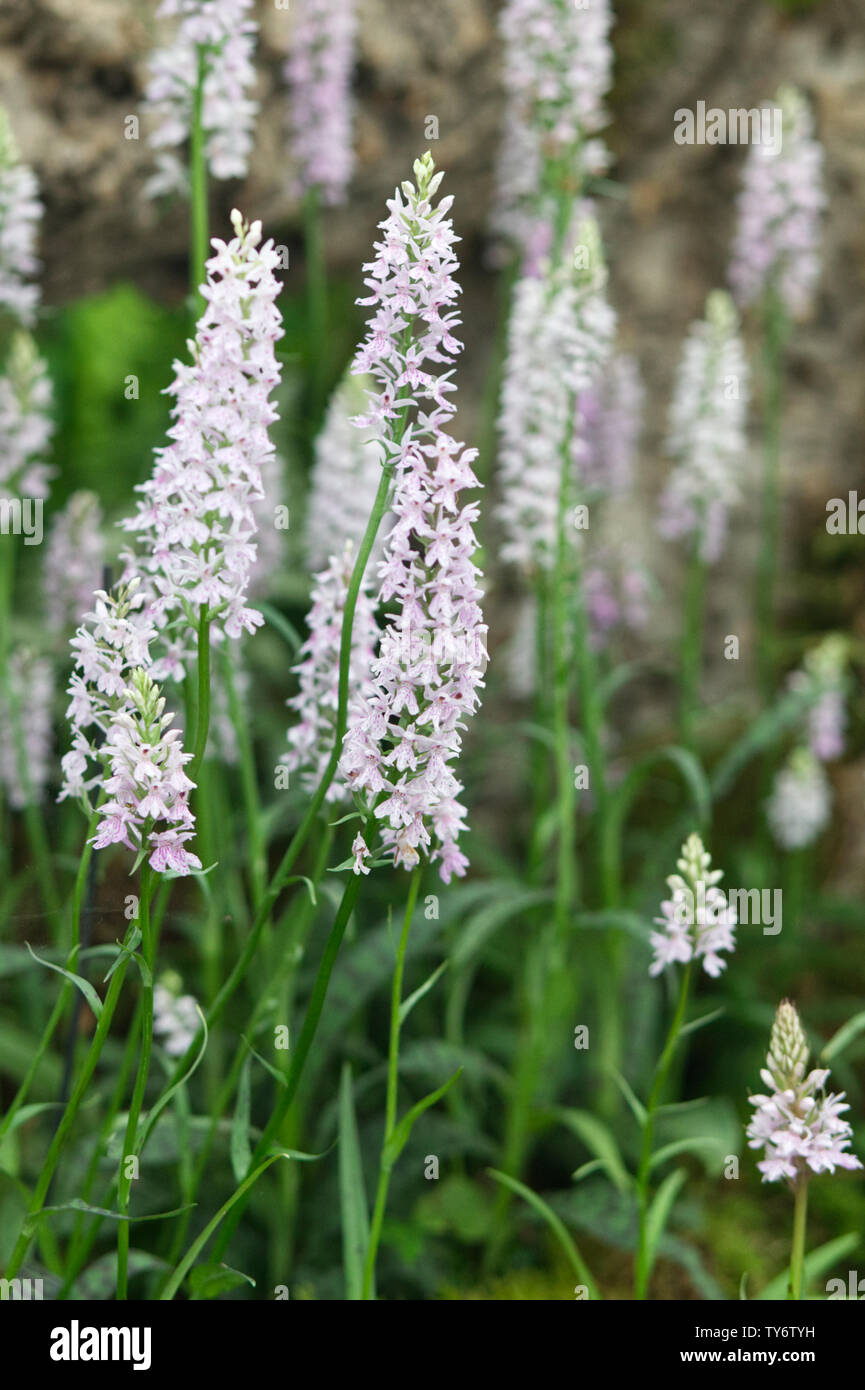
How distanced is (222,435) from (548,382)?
6.77 feet

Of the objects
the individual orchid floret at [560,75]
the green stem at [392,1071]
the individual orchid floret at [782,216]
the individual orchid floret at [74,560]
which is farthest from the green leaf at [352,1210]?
the individual orchid floret at [782,216]

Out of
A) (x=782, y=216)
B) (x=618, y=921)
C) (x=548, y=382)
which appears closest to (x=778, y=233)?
(x=782, y=216)

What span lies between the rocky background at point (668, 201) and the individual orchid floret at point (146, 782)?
11.8 ft

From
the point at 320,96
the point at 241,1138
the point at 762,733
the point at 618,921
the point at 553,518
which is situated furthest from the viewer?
the point at 320,96

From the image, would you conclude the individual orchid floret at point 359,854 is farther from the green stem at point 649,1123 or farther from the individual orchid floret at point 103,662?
the green stem at point 649,1123

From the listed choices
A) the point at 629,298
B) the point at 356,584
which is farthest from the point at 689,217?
the point at 356,584

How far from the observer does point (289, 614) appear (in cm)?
550

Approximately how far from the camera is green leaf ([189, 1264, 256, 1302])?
2.44 metres

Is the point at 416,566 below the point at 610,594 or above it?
below

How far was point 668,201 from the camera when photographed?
641cm

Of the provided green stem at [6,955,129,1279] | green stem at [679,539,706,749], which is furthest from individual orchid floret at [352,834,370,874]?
green stem at [679,539,706,749]

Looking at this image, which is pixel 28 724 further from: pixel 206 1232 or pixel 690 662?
pixel 690 662
